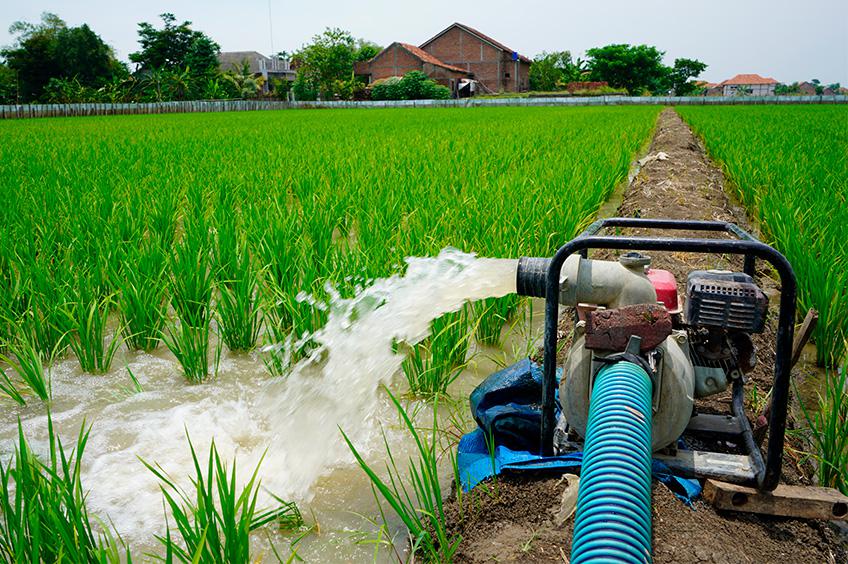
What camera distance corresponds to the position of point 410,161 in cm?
551

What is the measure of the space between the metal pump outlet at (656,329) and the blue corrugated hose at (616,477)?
9 cm

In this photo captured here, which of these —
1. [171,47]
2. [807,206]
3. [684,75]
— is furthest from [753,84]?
[807,206]

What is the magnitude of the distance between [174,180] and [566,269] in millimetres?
4084

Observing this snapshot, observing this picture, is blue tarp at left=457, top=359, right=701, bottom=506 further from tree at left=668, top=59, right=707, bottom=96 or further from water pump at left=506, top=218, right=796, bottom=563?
tree at left=668, top=59, right=707, bottom=96

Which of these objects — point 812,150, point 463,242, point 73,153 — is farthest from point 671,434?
point 73,153

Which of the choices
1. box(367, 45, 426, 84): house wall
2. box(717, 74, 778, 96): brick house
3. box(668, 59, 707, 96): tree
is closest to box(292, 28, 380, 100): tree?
box(367, 45, 426, 84): house wall

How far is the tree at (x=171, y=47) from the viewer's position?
119 ft

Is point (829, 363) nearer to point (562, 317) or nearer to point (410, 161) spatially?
point (562, 317)

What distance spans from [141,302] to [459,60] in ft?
133

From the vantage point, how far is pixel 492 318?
2250 mm

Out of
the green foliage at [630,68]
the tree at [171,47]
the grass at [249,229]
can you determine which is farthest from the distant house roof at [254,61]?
the grass at [249,229]

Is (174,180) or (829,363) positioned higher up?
(174,180)

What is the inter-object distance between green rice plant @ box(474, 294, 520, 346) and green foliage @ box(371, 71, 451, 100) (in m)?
33.5

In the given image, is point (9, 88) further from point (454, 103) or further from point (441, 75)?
point (441, 75)
